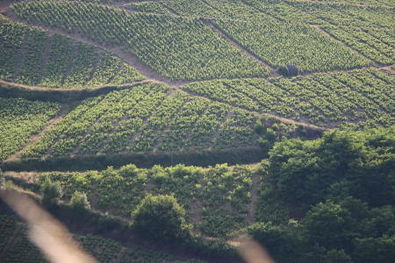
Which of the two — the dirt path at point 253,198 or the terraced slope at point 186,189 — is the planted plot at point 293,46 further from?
the terraced slope at point 186,189

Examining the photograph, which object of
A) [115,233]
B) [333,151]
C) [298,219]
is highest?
[333,151]

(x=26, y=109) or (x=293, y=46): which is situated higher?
(x=293, y=46)

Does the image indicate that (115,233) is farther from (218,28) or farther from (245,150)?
(218,28)

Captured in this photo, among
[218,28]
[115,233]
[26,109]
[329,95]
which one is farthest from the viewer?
[218,28]

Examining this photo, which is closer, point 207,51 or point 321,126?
point 321,126

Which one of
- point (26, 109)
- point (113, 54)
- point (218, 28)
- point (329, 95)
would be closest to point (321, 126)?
point (329, 95)

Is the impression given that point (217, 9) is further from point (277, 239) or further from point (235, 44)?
point (277, 239)

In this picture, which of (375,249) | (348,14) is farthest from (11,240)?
(348,14)
